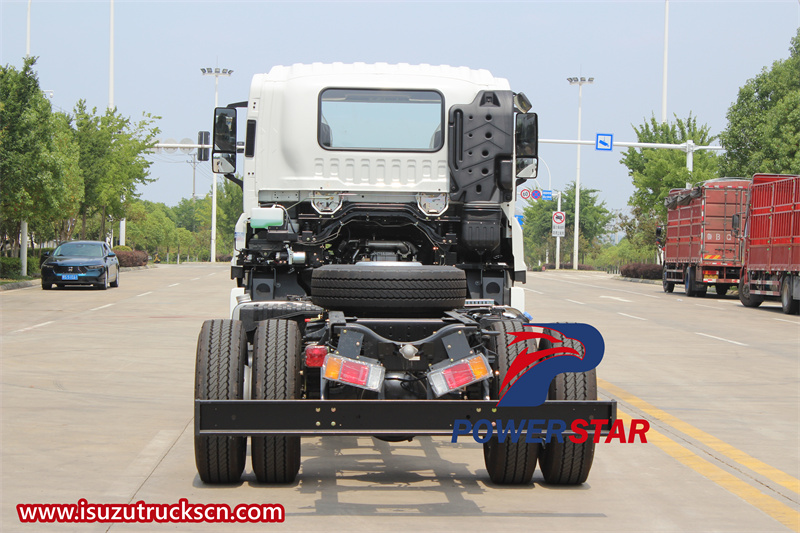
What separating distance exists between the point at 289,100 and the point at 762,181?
2481 cm

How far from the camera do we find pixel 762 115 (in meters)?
42.8

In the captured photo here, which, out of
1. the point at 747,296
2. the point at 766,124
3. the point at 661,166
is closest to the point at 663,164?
the point at 661,166

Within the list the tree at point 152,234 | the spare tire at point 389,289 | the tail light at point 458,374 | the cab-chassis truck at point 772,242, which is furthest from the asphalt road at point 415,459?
the tree at point 152,234

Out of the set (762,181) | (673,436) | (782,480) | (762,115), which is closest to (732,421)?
(673,436)

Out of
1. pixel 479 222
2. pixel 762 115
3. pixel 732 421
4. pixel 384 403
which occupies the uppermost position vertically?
pixel 762 115

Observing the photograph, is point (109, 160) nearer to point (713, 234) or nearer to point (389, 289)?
point (713, 234)

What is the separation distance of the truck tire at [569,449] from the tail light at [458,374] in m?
0.52

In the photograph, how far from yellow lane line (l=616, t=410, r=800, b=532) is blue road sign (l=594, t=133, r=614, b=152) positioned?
139 feet

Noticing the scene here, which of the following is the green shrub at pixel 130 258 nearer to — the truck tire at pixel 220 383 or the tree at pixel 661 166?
the tree at pixel 661 166

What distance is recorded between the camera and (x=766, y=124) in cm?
4175

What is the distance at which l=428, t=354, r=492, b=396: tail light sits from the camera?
610cm

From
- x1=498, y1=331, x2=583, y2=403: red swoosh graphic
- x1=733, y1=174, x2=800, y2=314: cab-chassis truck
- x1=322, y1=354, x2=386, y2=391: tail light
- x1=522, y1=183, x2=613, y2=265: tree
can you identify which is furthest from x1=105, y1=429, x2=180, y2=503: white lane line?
x1=522, y1=183, x2=613, y2=265: tree

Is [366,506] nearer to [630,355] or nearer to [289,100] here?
[289,100]

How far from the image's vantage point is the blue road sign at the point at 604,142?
1977 inches
